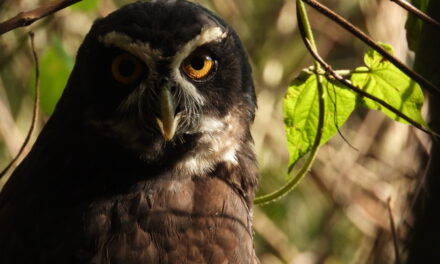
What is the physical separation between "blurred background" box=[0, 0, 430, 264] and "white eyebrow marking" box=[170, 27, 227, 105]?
185 cm

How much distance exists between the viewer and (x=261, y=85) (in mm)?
4961

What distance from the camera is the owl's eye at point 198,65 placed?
2.63 meters

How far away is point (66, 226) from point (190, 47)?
68 centimetres

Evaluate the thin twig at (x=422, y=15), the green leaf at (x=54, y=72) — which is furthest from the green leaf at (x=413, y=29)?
the green leaf at (x=54, y=72)

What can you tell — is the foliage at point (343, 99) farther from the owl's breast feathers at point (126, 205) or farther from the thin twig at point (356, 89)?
the owl's breast feathers at point (126, 205)

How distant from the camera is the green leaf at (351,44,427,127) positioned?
225 cm

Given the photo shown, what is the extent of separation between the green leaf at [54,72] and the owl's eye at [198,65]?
0.58m

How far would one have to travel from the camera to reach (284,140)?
5.02 meters

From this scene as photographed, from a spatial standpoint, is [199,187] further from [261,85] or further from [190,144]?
[261,85]

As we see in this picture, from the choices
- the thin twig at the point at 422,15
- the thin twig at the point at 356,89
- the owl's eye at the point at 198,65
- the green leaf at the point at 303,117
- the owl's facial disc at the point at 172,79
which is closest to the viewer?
the thin twig at the point at 422,15

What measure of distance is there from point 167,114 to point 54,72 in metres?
0.73

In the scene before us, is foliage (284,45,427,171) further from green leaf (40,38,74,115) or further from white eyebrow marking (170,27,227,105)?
green leaf (40,38,74,115)

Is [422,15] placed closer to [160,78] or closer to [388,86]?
[388,86]

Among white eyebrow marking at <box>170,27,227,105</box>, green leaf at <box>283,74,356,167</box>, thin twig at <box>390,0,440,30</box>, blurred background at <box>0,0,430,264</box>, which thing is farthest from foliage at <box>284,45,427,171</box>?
blurred background at <box>0,0,430,264</box>
